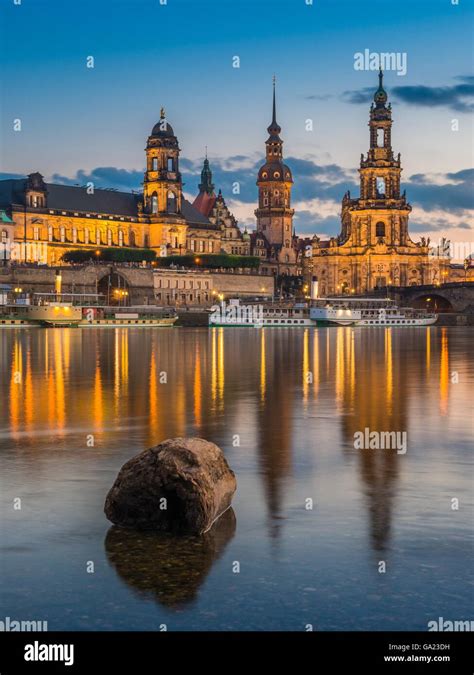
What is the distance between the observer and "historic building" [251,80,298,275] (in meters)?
172

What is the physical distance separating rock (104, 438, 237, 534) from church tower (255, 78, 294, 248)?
162 meters

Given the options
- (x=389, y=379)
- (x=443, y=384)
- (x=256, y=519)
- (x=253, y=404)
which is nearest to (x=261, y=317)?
(x=389, y=379)

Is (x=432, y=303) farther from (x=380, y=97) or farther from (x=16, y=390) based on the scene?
(x=16, y=390)

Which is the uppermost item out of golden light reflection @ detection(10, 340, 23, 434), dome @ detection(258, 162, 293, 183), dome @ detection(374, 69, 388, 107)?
dome @ detection(374, 69, 388, 107)

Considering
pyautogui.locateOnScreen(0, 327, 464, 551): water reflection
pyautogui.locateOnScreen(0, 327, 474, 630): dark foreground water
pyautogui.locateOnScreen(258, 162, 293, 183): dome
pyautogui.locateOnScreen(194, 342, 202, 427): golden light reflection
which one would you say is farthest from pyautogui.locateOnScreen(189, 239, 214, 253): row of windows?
pyautogui.locateOnScreen(0, 327, 474, 630): dark foreground water

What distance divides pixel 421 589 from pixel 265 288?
13256cm

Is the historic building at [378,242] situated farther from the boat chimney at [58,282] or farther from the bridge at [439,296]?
the boat chimney at [58,282]

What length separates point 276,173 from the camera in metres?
175

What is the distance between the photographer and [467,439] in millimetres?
16766

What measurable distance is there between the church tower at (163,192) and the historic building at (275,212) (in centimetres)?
2829

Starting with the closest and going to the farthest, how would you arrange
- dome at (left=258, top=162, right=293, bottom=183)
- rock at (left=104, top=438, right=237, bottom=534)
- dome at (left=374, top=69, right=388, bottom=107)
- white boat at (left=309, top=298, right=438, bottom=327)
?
rock at (left=104, top=438, right=237, bottom=534)
white boat at (left=309, top=298, right=438, bottom=327)
dome at (left=374, top=69, right=388, bottom=107)
dome at (left=258, top=162, right=293, bottom=183)

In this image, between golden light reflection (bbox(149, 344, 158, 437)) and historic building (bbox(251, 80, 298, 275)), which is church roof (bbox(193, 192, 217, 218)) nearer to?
historic building (bbox(251, 80, 298, 275))

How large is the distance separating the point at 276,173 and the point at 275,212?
7451mm
